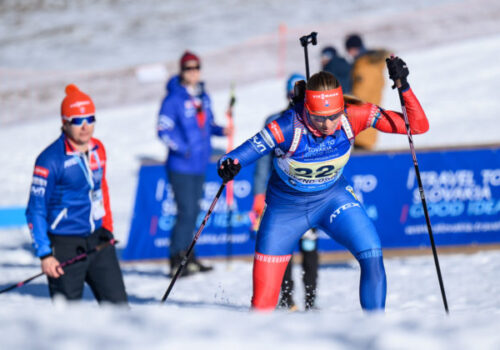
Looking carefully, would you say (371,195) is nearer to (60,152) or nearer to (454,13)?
(60,152)

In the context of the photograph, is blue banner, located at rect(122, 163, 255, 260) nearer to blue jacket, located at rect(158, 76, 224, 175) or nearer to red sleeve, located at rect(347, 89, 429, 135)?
blue jacket, located at rect(158, 76, 224, 175)

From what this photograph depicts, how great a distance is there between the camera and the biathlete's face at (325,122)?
502cm

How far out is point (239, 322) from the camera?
3354 mm

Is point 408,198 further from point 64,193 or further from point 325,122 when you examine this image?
point 64,193

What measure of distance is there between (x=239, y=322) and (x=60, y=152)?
2367 millimetres

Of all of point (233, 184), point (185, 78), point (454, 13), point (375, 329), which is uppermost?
point (454, 13)

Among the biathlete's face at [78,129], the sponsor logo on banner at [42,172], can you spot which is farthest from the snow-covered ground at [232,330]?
the biathlete's face at [78,129]

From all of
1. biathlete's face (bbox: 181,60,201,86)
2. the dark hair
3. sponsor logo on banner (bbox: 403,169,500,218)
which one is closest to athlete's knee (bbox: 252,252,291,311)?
biathlete's face (bbox: 181,60,201,86)

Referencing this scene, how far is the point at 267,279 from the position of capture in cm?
531

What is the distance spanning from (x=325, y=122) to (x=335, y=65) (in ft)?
15.5

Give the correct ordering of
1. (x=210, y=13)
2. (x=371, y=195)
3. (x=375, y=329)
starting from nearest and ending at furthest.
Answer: (x=375, y=329)
(x=371, y=195)
(x=210, y=13)

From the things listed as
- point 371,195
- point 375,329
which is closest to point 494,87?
point 371,195

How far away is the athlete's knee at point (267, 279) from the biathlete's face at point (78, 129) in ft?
4.76

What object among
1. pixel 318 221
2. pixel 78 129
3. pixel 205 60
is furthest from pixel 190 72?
pixel 205 60
